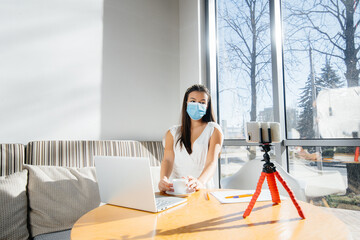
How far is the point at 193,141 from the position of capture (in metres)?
1.81

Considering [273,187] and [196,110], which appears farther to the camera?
[196,110]

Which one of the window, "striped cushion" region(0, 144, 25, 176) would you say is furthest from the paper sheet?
"striped cushion" region(0, 144, 25, 176)

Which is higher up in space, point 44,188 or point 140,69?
point 140,69

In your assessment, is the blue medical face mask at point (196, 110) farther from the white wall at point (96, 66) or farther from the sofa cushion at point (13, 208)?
the sofa cushion at point (13, 208)

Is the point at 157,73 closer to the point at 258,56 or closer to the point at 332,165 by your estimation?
the point at 258,56

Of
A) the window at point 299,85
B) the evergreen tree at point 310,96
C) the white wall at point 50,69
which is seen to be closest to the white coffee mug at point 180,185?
the window at point 299,85

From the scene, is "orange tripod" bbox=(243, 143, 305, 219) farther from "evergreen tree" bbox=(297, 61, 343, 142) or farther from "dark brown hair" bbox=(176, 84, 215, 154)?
"evergreen tree" bbox=(297, 61, 343, 142)

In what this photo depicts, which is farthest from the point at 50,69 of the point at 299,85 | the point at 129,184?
the point at 299,85

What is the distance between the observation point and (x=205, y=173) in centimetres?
151

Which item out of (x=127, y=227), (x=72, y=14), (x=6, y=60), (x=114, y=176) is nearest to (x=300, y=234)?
(x=127, y=227)

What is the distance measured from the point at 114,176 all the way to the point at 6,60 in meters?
1.40

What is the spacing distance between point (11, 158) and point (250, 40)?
2415mm

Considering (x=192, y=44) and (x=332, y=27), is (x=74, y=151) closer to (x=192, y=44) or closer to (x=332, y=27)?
(x=192, y=44)

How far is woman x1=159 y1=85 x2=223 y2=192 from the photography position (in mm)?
1734
